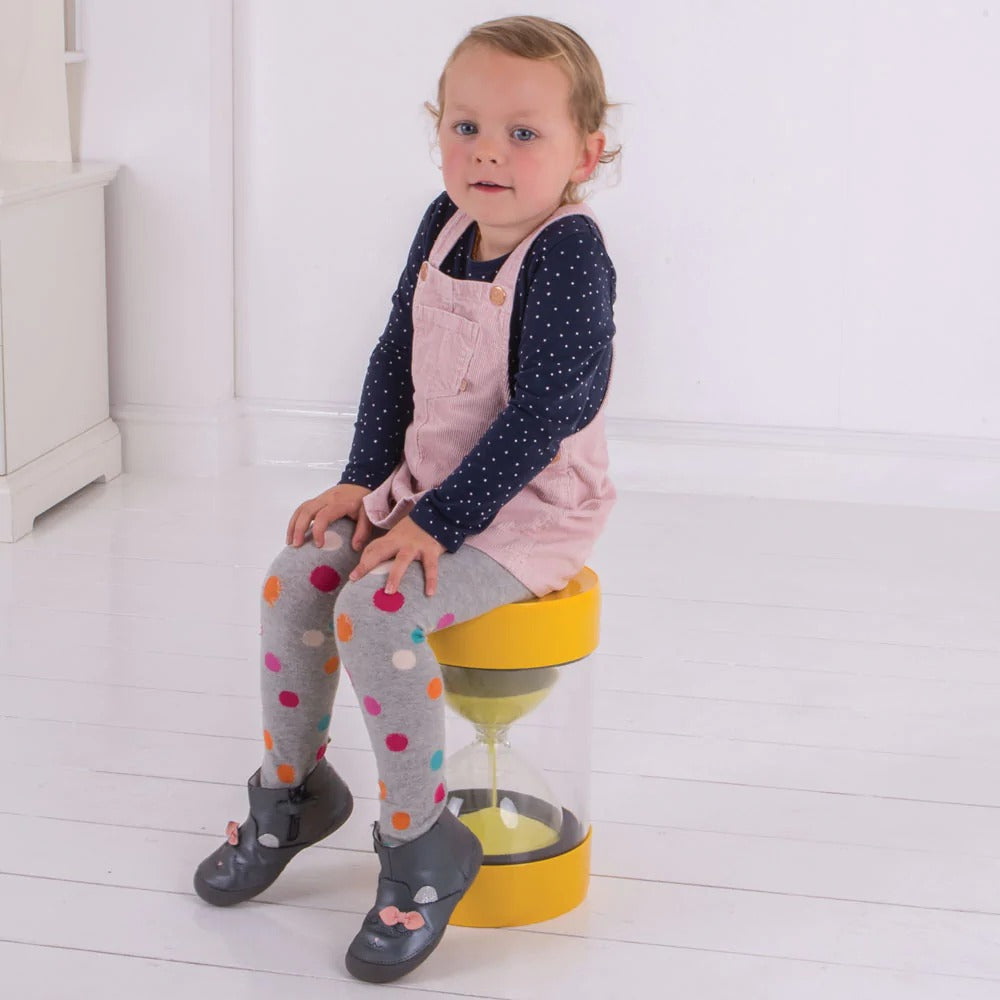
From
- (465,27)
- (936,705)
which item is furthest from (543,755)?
(465,27)

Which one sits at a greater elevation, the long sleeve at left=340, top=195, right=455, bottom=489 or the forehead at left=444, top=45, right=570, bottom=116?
the forehead at left=444, top=45, right=570, bottom=116

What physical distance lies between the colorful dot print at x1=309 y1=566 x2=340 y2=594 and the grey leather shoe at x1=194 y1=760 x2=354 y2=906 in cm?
17

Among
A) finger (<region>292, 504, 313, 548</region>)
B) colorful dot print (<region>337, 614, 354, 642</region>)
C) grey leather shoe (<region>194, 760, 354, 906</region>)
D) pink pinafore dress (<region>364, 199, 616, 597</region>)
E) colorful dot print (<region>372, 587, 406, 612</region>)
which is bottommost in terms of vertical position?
grey leather shoe (<region>194, 760, 354, 906</region>)

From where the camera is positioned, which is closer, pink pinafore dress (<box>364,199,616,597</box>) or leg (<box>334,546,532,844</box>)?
A: leg (<box>334,546,532,844</box>)

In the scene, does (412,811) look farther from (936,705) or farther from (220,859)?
(936,705)

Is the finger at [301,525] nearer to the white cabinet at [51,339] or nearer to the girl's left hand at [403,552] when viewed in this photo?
A: the girl's left hand at [403,552]

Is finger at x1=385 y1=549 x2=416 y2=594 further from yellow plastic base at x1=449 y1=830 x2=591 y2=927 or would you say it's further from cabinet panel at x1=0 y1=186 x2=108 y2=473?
cabinet panel at x1=0 y1=186 x2=108 y2=473

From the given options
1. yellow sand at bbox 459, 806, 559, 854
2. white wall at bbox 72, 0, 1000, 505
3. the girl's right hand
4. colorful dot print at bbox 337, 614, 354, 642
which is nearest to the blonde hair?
the girl's right hand

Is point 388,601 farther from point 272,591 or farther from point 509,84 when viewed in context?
point 509,84

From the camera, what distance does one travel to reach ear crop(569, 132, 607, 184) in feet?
4.43

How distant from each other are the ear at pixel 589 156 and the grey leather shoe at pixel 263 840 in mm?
585

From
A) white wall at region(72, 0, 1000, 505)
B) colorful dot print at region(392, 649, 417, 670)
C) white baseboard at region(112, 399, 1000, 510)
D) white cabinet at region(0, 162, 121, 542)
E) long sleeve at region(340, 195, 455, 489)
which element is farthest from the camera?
white baseboard at region(112, 399, 1000, 510)

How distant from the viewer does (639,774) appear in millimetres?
1626

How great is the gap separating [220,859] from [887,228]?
1789 mm
